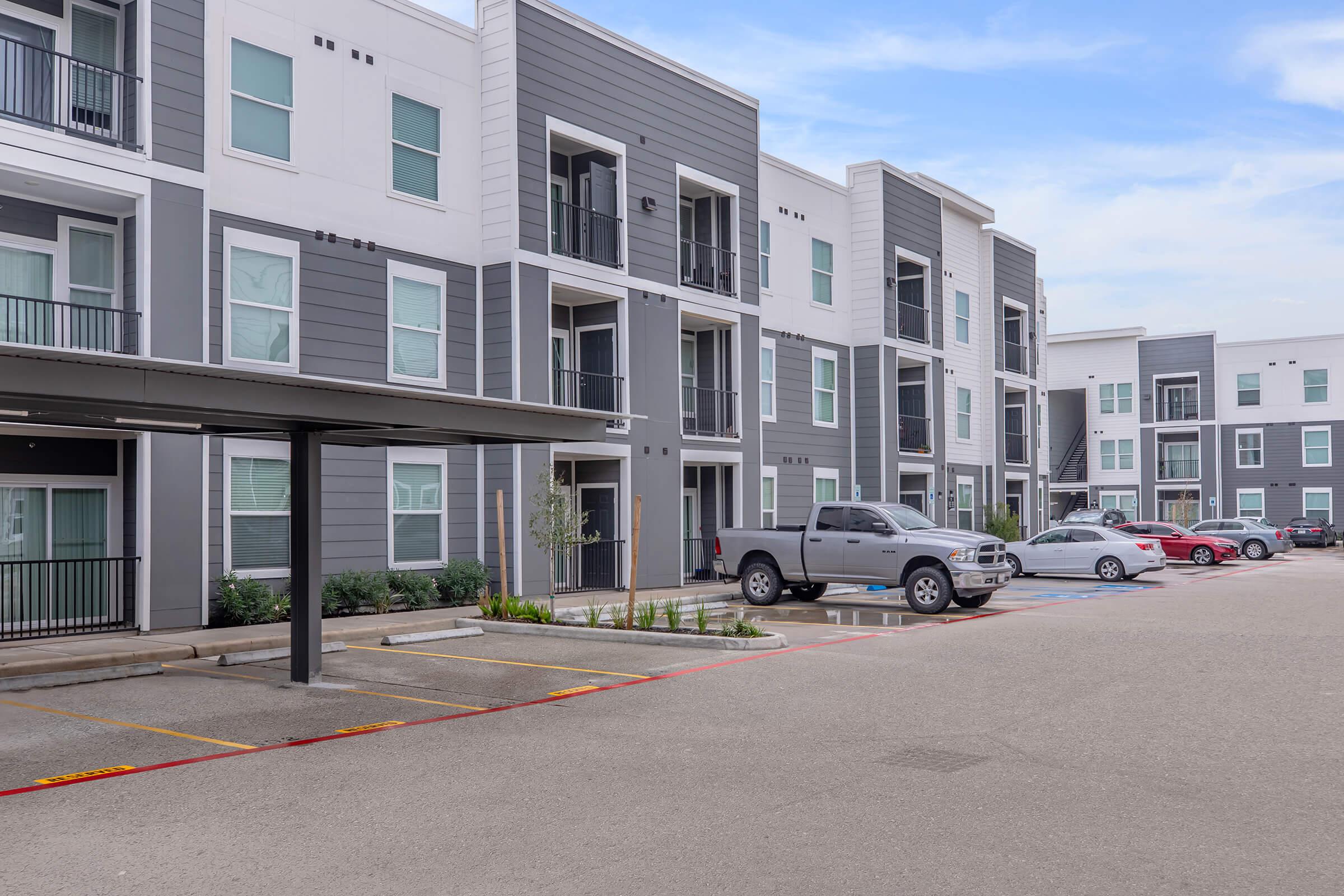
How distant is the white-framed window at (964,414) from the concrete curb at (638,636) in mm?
23738

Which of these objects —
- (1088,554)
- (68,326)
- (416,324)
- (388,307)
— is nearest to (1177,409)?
(1088,554)

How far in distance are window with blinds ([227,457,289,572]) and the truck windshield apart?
1059 cm

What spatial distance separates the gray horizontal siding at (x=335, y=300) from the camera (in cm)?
1770

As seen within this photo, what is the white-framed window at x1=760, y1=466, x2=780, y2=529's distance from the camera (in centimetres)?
2973

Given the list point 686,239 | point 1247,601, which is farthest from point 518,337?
point 1247,601

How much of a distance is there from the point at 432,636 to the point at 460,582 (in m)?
3.87

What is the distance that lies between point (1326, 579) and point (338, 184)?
25.9m

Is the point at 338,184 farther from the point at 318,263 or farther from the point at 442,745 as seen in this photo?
the point at 442,745

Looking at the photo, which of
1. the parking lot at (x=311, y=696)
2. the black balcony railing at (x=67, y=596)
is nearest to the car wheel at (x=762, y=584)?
the parking lot at (x=311, y=696)

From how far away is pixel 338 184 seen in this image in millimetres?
19594

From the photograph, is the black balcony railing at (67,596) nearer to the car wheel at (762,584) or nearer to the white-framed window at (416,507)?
the white-framed window at (416,507)

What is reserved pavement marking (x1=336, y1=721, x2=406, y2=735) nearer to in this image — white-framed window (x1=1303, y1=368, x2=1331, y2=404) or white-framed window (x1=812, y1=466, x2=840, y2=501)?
white-framed window (x1=812, y1=466, x2=840, y2=501)

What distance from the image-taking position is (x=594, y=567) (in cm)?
2464

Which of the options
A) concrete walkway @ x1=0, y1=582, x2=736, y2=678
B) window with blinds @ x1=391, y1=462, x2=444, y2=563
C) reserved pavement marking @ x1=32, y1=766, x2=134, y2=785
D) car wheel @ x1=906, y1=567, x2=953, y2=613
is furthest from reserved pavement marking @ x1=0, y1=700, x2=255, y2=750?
car wheel @ x1=906, y1=567, x2=953, y2=613
